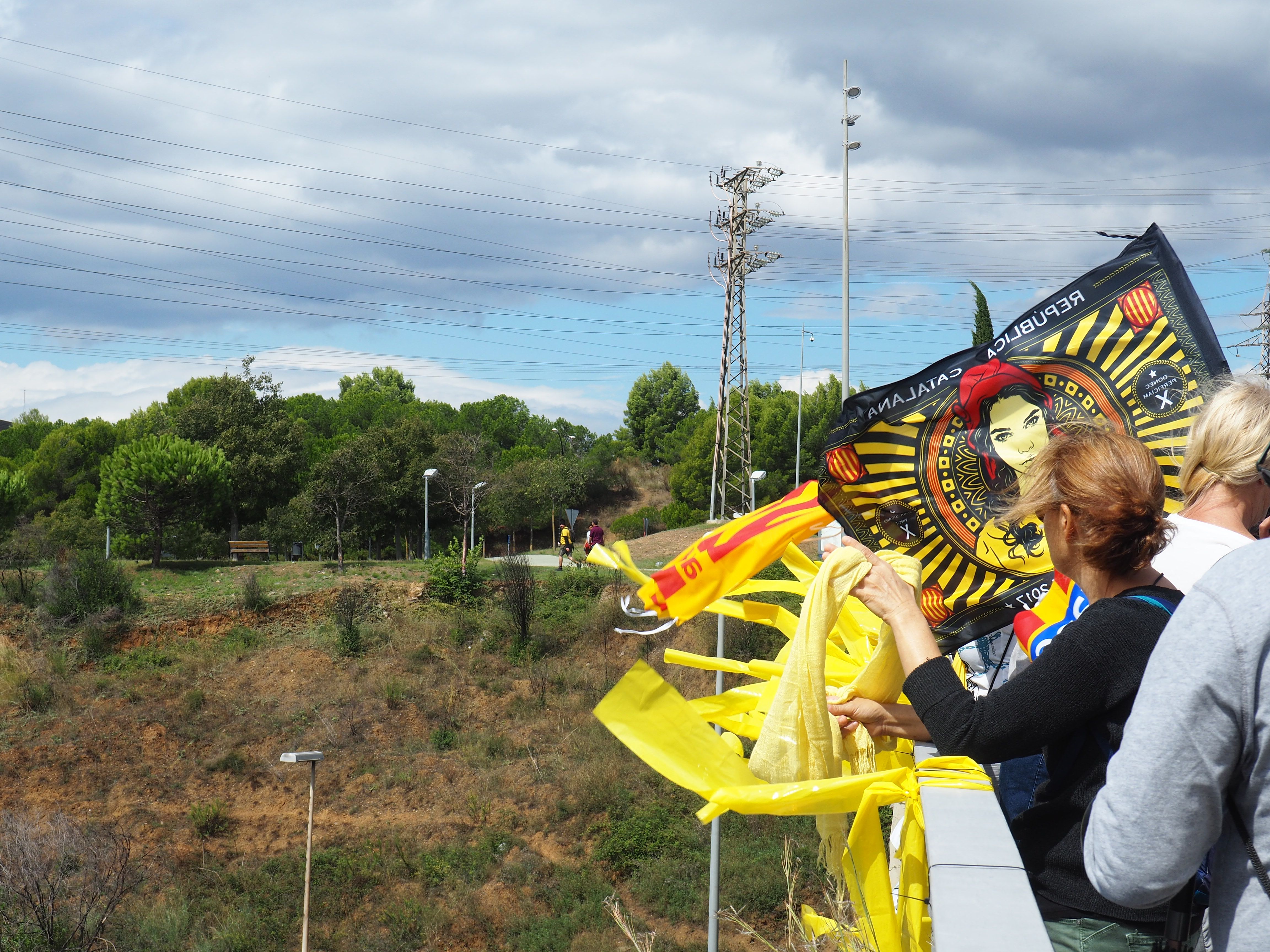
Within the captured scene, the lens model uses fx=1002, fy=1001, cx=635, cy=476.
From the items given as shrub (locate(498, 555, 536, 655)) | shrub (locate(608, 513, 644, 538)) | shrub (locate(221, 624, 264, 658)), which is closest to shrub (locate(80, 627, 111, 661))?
Result: shrub (locate(221, 624, 264, 658))

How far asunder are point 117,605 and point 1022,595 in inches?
987

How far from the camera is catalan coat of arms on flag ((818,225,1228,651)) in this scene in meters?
2.97

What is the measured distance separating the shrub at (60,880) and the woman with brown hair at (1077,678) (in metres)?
14.1

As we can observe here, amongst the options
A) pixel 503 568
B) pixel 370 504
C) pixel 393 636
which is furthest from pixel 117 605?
pixel 370 504

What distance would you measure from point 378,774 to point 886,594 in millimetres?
19190

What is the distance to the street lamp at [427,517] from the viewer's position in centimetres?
2902

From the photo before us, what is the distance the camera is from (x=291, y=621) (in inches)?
986

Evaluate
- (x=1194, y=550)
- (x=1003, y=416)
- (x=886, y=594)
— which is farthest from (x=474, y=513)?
(x=1194, y=550)

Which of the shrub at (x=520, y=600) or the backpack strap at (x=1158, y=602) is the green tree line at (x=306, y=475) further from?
the backpack strap at (x=1158, y=602)

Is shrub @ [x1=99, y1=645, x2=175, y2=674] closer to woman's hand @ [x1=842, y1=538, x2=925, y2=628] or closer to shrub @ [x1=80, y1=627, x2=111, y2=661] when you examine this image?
shrub @ [x1=80, y1=627, x2=111, y2=661]

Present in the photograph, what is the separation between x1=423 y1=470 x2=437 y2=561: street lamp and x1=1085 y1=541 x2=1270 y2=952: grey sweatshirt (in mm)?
26008

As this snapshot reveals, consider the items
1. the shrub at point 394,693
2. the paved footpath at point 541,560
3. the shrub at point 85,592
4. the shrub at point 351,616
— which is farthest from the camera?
the paved footpath at point 541,560

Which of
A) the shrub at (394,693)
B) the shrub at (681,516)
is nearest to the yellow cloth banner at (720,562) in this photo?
the shrub at (394,693)

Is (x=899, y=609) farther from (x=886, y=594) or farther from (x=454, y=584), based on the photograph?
(x=454, y=584)
